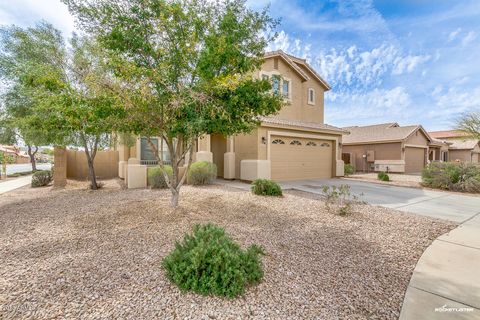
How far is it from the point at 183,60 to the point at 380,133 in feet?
80.3

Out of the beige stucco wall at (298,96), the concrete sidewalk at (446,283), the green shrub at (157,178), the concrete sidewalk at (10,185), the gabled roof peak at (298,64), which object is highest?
the gabled roof peak at (298,64)

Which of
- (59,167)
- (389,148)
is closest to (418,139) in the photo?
(389,148)

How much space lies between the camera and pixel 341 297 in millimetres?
2928

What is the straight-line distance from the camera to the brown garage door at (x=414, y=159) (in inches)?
867

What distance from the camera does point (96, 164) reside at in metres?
14.8

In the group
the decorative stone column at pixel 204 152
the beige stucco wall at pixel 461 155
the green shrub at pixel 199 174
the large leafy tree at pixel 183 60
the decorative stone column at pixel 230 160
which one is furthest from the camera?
the beige stucco wall at pixel 461 155

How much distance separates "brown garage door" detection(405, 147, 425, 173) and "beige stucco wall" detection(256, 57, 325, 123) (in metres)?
11.3

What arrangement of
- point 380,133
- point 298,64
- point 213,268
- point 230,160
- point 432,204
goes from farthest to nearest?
point 380,133, point 298,64, point 230,160, point 432,204, point 213,268

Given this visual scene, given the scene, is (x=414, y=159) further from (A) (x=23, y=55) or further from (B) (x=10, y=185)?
(B) (x=10, y=185)

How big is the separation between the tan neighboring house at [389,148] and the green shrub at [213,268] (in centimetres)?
2272

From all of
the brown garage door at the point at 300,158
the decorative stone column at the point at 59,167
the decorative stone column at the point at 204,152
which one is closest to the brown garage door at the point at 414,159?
the brown garage door at the point at 300,158

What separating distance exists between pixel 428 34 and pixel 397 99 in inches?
365

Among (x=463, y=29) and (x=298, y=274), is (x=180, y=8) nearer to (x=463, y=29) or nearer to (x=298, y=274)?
(x=298, y=274)

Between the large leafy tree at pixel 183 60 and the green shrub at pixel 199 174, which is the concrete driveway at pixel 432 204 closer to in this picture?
the green shrub at pixel 199 174
